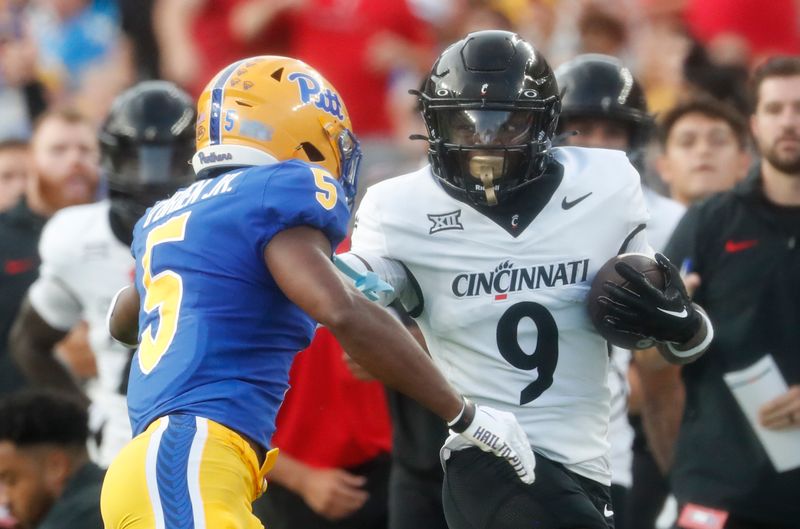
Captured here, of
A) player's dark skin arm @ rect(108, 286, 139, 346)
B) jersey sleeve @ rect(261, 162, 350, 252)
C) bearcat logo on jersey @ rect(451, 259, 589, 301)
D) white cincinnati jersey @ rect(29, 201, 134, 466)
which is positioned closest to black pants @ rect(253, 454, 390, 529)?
white cincinnati jersey @ rect(29, 201, 134, 466)

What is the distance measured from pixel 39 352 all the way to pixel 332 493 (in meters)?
1.58

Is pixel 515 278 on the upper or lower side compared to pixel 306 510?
upper

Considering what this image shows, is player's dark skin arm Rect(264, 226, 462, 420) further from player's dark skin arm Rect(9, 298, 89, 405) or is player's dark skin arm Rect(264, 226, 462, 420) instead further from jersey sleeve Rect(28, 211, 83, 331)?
player's dark skin arm Rect(9, 298, 89, 405)

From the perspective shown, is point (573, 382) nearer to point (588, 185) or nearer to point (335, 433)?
point (588, 185)

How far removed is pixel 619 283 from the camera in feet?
13.5

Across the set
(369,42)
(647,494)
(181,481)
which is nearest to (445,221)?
(181,481)

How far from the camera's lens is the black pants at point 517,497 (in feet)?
13.2

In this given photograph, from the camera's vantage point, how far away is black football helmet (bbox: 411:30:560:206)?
424cm

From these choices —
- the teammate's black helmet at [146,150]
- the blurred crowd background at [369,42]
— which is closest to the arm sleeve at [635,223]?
the teammate's black helmet at [146,150]

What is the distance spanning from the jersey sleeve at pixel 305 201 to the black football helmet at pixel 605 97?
2346mm

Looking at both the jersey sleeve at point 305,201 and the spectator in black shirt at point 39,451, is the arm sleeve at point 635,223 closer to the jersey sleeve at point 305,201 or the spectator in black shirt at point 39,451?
the jersey sleeve at point 305,201

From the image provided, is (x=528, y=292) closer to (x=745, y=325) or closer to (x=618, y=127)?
(x=745, y=325)

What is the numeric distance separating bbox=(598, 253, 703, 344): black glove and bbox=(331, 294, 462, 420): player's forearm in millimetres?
579

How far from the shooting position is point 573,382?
4.22 m
